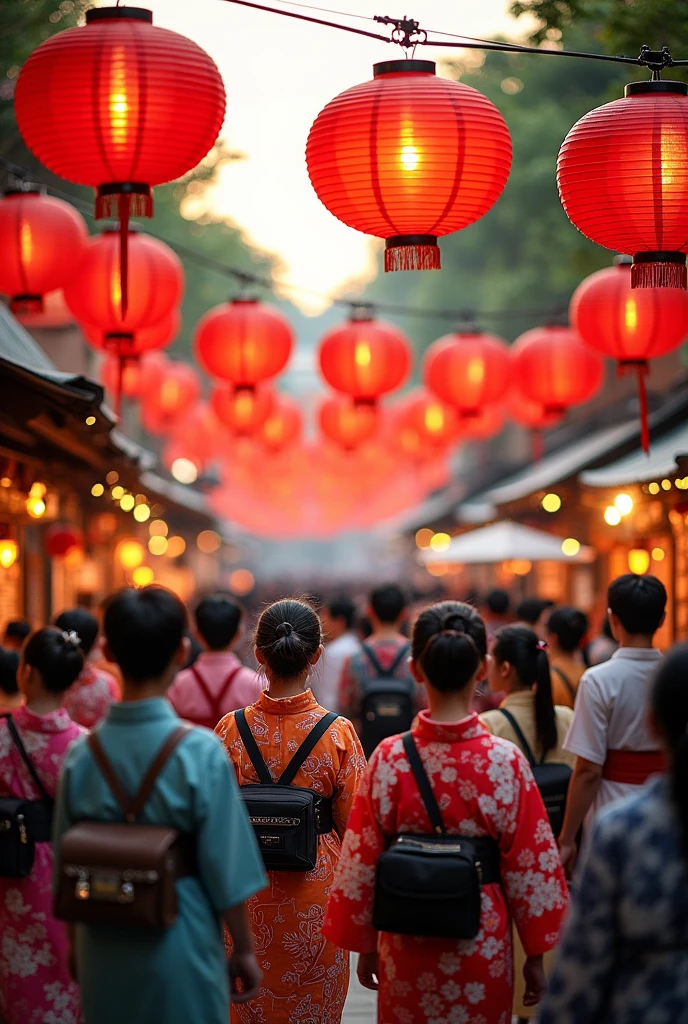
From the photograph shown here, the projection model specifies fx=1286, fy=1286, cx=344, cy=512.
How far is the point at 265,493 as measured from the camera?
1586 inches

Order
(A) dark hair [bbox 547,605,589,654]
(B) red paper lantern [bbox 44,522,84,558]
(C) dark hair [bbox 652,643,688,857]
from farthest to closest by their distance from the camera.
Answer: (B) red paper lantern [bbox 44,522,84,558]
(A) dark hair [bbox 547,605,589,654]
(C) dark hair [bbox 652,643,688,857]

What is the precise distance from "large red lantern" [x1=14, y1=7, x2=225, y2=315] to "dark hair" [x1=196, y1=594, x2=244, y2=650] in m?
2.69

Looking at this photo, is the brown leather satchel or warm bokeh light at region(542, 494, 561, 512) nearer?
the brown leather satchel

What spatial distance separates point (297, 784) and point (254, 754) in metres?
0.22

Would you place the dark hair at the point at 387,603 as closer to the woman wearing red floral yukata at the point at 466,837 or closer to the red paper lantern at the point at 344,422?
the woman wearing red floral yukata at the point at 466,837

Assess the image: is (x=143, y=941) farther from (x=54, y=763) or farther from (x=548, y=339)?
(x=548, y=339)

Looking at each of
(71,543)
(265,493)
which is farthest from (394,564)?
(71,543)

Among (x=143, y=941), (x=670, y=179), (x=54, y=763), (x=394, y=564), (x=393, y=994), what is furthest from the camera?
(x=394, y=564)

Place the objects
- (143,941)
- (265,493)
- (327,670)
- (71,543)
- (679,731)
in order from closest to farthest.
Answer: (679,731)
(143,941)
(327,670)
(71,543)
(265,493)

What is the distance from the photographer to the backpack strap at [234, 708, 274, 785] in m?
5.33

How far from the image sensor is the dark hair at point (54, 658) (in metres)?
5.22

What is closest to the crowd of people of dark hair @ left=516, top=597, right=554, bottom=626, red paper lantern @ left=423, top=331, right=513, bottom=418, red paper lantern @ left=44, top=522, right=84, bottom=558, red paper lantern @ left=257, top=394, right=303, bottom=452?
dark hair @ left=516, top=597, right=554, bottom=626

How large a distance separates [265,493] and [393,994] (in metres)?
36.0

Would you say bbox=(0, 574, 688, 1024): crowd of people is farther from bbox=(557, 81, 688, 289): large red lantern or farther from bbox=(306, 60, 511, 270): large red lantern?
bbox=(306, 60, 511, 270): large red lantern
